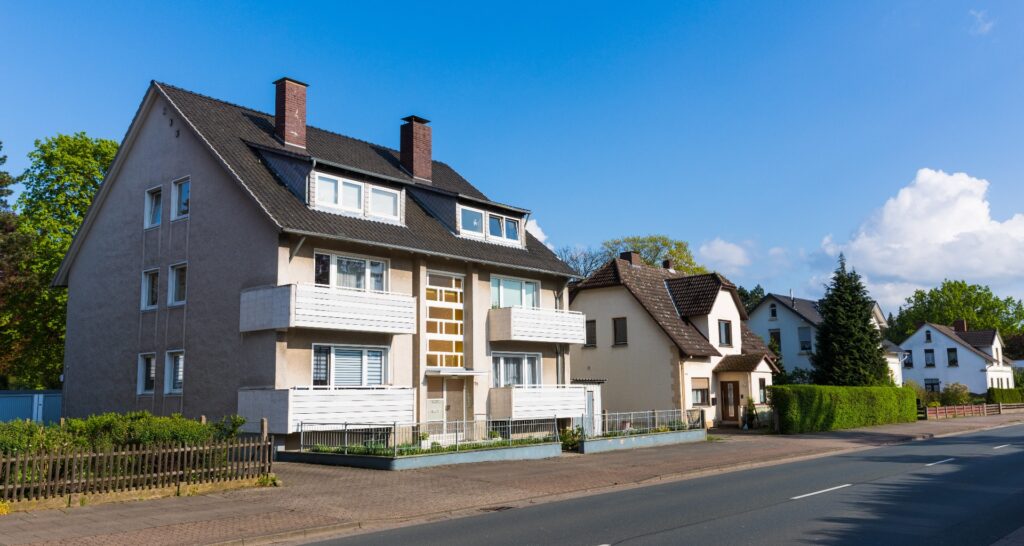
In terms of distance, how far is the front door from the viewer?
3766cm

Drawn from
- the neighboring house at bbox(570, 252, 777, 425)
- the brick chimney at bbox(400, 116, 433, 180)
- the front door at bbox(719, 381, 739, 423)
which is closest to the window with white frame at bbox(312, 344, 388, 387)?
the brick chimney at bbox(400, 116, 433, 180)

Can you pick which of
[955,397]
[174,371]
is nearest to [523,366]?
[174,371]

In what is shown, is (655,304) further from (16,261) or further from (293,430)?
(16,261)

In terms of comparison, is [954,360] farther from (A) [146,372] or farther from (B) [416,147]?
(A) [146,372]

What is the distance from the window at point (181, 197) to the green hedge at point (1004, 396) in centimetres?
6002

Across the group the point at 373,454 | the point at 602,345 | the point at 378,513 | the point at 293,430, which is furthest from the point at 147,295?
the point at 602,345

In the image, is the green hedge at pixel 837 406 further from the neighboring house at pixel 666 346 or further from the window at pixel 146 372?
the window at pixel 146 372

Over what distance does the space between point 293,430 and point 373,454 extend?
2472mm

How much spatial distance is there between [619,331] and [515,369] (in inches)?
371

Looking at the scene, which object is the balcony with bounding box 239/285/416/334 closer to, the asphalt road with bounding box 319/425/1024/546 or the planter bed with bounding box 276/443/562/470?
the planter bed with bounding box 276/443/562/470

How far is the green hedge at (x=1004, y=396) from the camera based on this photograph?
2427 inches

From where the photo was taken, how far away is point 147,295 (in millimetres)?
26469

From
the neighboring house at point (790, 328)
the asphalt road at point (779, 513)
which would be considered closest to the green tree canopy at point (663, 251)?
the neighboring house at point (790, 328)

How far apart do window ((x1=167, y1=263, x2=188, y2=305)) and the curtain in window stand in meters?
5.79
